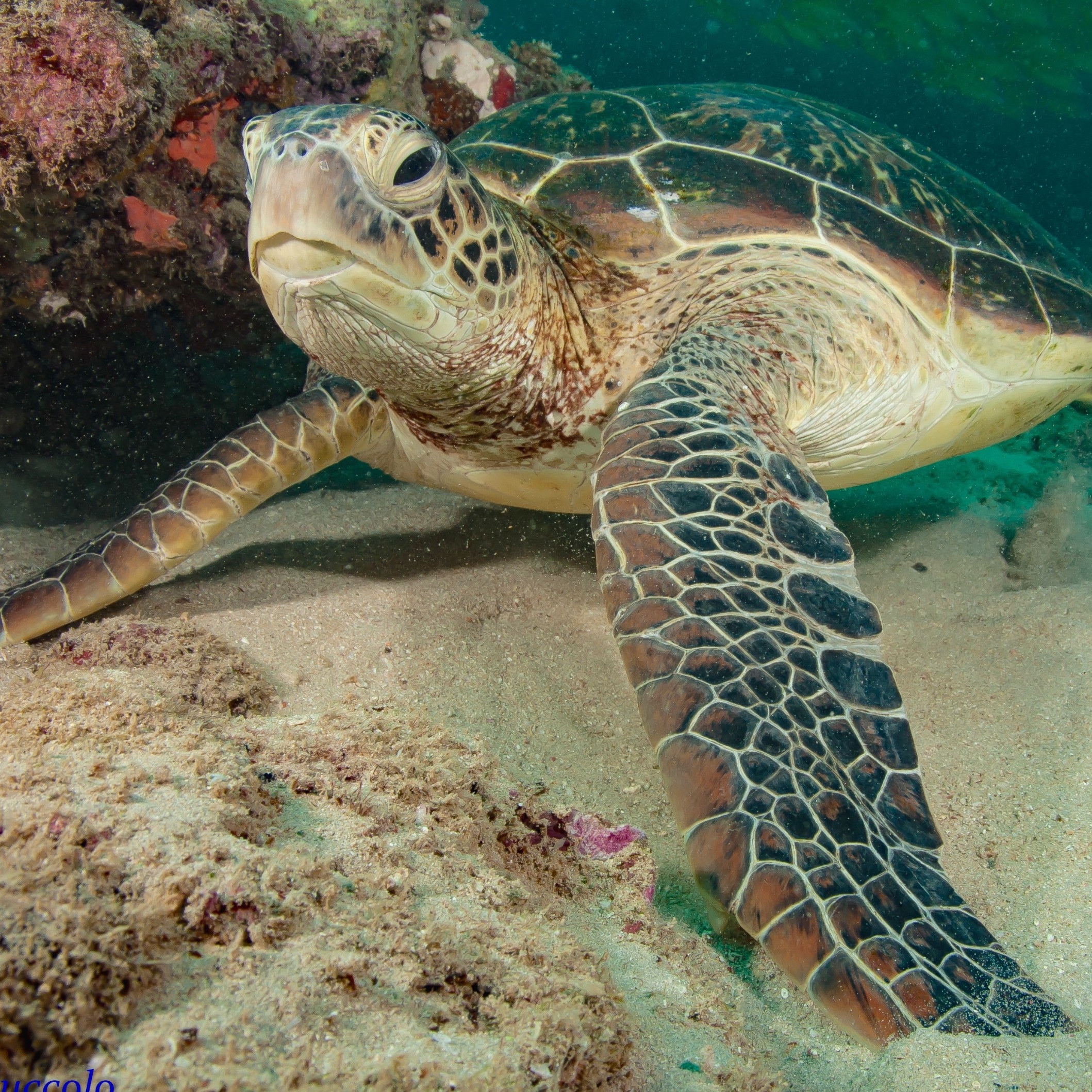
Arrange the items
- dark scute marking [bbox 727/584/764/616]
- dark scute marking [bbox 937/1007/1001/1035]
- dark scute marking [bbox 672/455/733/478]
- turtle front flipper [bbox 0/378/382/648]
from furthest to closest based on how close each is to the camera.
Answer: turtle front flipper [bbox 0/378/382/648], dark scute marking [bbox 672/455/733/478], dark scute marking [bbox 727/584/764/616], dark scute marking [bbox 937/1007/1001/1035]

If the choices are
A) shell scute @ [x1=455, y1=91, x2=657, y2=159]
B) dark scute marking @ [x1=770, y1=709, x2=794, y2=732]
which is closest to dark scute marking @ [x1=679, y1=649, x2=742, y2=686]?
dark scute marking @ [x1=770, y1=709, x2=794, y2=732]

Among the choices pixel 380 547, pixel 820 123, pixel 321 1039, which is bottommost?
pixel 380 547

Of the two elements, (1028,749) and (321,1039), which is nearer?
(321,1039)

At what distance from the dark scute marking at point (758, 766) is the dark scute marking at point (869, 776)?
229mm

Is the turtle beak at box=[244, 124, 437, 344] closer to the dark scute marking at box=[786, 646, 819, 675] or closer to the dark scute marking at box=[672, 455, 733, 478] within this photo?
the dark scute marking at box=[672, 455, 733, 478]

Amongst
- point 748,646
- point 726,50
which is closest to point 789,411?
point 748,646

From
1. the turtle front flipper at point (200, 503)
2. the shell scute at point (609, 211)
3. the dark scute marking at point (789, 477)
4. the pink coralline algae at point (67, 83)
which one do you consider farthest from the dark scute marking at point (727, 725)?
the pink coralline algae at point (67, 83)

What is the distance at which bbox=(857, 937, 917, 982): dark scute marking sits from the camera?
1.13m

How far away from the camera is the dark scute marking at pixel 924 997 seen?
3.63 ft

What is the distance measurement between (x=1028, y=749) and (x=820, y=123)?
2863 millimetres

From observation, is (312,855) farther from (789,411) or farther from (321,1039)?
(789,411)

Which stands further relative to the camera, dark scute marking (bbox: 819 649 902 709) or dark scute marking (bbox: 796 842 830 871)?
dark scute marking (bbox: 819 649 902 709)

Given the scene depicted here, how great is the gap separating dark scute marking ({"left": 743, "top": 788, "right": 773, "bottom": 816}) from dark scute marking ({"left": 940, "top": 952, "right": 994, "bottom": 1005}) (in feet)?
1.26

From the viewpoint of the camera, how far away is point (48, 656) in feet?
6.48
